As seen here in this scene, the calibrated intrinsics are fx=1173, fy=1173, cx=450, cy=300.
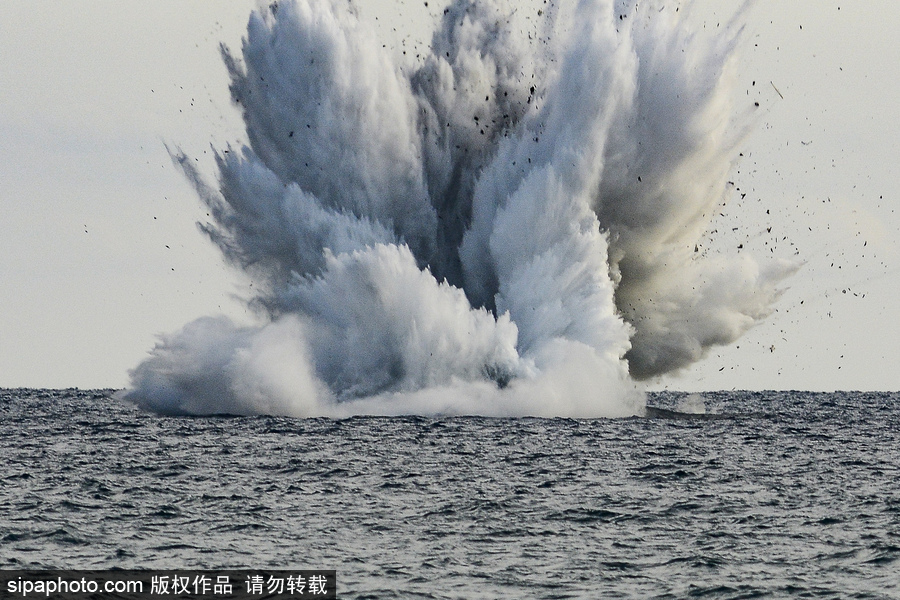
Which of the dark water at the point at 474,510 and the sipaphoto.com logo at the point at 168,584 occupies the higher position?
the dark water at the point at 474,510

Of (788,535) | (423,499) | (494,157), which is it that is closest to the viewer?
(788,535)

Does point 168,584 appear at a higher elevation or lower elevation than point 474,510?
lower

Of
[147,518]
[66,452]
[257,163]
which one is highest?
[257,163]

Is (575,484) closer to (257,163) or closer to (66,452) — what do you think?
(66,452)

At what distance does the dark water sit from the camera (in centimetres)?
2152

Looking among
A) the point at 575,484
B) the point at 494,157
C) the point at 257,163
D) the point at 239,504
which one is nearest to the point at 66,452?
the point at 239,504

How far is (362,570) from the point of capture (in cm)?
2152

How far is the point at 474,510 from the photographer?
1107 inches

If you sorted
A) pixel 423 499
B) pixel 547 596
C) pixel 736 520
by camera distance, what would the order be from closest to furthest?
pixel 547 596, pixel 736 520, pixel 423 499

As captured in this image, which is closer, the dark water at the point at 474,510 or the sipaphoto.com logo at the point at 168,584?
the sipaphoto.com logo at the point at 168,584

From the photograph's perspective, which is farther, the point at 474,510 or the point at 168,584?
the point at 474,510

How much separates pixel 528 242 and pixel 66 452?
26.6m

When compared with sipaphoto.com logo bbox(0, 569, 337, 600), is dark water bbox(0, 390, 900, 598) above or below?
above

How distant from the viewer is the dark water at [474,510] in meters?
21.5
